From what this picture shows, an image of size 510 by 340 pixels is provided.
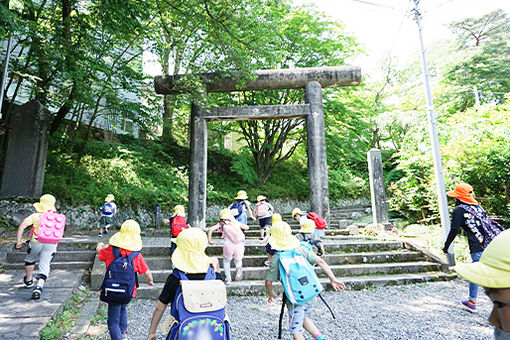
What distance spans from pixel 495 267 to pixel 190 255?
1.78 meters

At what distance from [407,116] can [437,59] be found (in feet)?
28.3

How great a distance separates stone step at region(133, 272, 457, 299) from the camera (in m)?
5.00

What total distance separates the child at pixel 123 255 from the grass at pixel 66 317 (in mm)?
820

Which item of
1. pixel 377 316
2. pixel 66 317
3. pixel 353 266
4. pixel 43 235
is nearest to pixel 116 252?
pixel 66 317

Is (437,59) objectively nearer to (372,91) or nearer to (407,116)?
(372,91)

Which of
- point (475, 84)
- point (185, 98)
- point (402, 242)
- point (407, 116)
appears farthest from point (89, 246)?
point (475, 84)

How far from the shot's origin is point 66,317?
364 centimetres

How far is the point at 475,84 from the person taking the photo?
56.6ft

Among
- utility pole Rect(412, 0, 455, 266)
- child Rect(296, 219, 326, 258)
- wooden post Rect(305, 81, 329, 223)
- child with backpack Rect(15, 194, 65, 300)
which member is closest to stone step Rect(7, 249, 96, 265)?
child with backpack Rect(15, 194, 65, 300)

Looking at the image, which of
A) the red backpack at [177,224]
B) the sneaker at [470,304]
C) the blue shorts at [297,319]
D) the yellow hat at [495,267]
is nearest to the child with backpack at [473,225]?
the sneaker at [470,304]

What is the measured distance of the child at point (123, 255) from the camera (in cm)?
284

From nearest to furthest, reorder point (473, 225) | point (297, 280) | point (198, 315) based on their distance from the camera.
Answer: point (198, 315) < point (297, 280) < point (473, 225)

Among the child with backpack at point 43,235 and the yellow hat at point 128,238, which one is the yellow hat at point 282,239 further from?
the child with backpack at point 43,235

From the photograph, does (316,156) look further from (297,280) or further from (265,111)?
(297,280)
